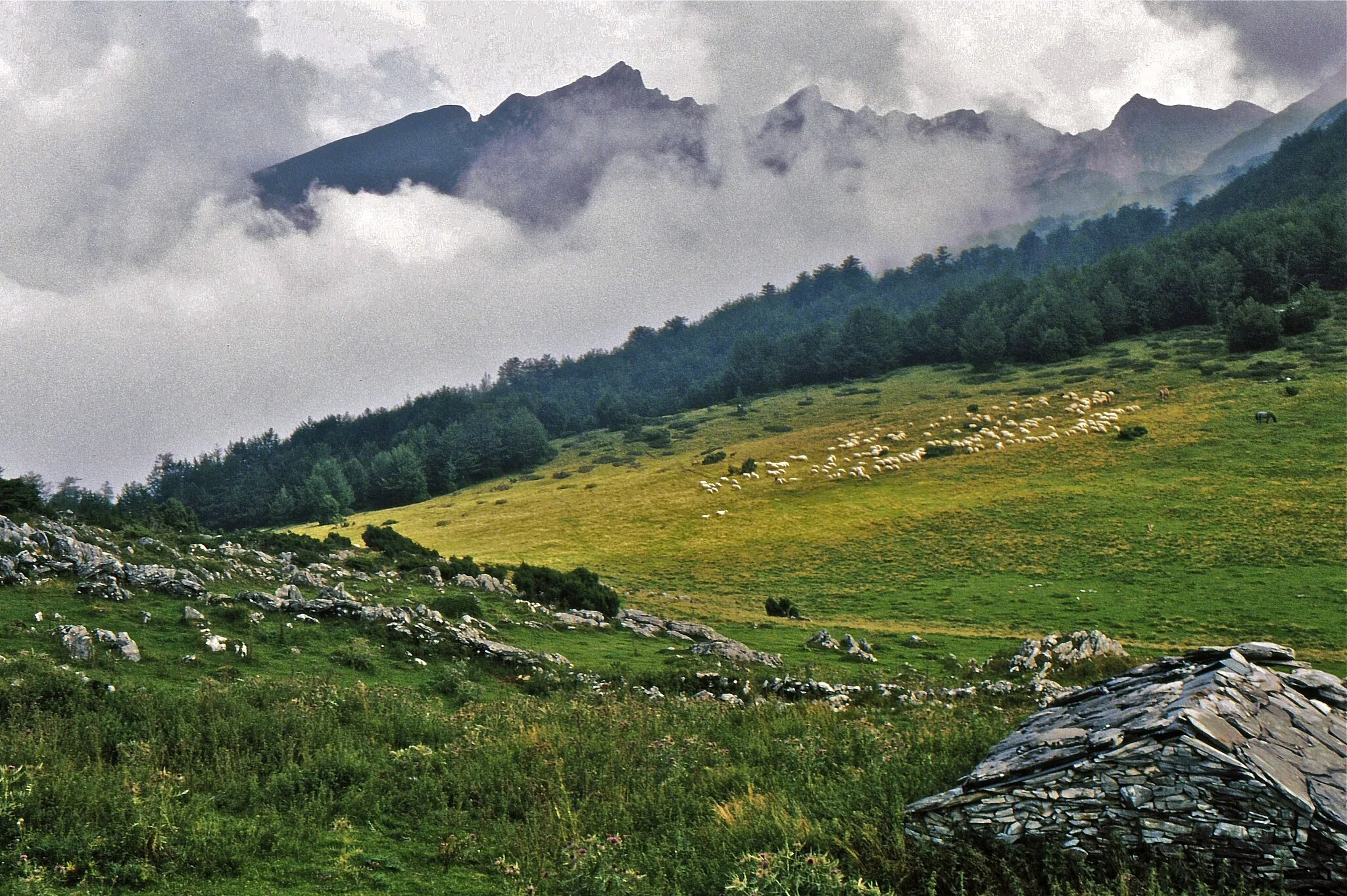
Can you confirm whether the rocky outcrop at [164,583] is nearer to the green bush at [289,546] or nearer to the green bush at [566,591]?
the green bush at [289,546]

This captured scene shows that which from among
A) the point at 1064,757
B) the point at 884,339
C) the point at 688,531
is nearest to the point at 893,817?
the point at 1064,757

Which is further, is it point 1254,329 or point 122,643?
point 1254,329

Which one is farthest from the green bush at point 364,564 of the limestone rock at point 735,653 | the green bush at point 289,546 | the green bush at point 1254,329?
the green bush at point 1254,329

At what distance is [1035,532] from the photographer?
147 feet

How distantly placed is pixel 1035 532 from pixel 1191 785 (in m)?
43.8

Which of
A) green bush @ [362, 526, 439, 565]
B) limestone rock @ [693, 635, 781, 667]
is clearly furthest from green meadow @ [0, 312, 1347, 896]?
green bush @ [362, 526, 439, 565]

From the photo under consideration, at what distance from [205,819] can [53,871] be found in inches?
48.6

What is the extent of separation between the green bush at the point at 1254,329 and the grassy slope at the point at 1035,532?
10.1 ft

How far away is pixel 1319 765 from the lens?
5.66 meters

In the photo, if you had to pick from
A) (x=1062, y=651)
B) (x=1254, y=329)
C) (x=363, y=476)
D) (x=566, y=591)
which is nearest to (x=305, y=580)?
(x=566, y=591)

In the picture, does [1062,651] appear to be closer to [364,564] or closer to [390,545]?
[364,564]

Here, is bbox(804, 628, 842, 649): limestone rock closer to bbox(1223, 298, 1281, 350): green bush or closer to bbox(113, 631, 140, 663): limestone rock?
bbox(113, 631, 140, 663): limestone rock

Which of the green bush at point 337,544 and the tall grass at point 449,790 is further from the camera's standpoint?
the green bush at point 337,544

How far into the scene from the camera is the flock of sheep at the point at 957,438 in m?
68.1
